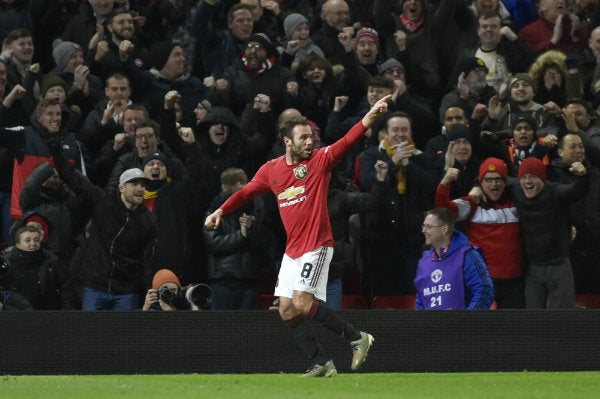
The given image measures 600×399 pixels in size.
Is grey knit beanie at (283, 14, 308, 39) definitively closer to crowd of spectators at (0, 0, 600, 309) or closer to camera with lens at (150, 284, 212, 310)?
crowd of spectators at (0, 0, 600, 309)

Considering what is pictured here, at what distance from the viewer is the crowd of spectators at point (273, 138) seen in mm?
12867

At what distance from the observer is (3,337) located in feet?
37.6

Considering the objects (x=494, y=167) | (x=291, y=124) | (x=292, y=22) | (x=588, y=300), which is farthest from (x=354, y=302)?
(x=292, y=22)

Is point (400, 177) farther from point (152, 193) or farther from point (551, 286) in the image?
point (152, 193)

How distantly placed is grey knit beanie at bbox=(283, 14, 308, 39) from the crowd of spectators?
38mm

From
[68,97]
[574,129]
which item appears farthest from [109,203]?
[574,129]

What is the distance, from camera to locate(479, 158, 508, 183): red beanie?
1298 cm

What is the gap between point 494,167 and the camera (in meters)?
13.0

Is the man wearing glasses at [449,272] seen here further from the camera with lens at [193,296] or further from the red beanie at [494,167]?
the camera with lens at [193,296]

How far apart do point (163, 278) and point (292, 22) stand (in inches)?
199

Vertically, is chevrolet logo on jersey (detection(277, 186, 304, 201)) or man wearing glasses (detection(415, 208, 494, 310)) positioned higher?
chevrolet logo on jersey (detection(277, 186, 304, 201))

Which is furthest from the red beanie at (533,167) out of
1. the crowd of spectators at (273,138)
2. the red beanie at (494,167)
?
the red beanie at (494,167)

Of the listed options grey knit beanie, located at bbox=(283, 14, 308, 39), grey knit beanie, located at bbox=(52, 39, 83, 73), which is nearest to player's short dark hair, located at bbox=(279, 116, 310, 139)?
grey knit beanie, located at bbox=(52, 39, 83, 73)

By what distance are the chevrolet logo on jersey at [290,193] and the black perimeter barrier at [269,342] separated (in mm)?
1417
